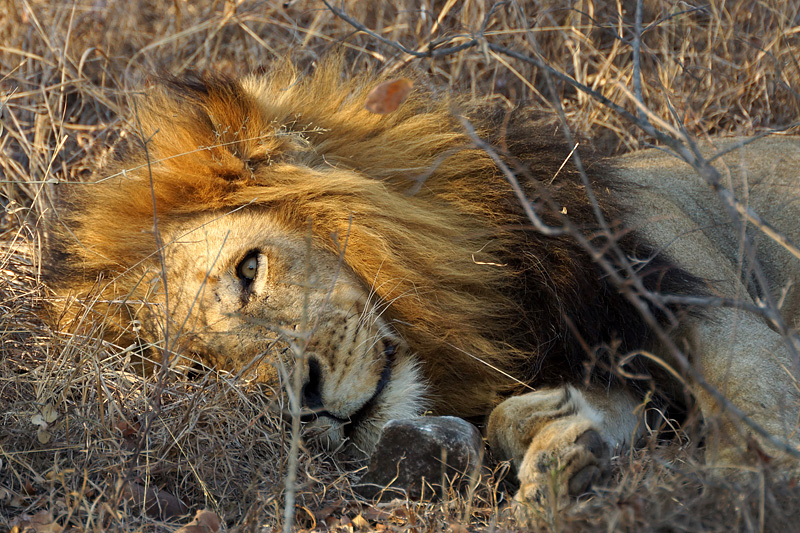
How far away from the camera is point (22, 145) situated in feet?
13.9

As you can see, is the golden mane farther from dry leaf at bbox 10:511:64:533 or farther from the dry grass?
dry leaf at bbox 10:511:64:533

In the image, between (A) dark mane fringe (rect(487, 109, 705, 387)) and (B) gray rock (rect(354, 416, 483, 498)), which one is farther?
(A) dark mane fringe (rect(487, 109, 705, 387))

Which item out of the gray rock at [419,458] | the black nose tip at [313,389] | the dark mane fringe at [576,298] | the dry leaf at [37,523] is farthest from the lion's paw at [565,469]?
the dry leaf at [37,523]

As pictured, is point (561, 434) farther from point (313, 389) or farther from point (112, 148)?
point (112, 148)

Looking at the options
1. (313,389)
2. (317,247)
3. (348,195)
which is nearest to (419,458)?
(313,389)

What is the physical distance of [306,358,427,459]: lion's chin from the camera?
7.80 ft

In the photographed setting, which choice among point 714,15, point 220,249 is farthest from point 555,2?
point 220,249

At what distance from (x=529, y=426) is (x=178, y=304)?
1.09m

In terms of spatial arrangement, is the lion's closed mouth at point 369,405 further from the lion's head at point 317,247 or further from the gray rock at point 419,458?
the gray rock at point 419,458

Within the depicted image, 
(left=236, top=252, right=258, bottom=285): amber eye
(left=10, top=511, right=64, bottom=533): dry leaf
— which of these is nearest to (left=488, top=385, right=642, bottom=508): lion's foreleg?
(left=236, top=252, right=258, bottom=285): amber eye

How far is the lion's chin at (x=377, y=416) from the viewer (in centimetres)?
238

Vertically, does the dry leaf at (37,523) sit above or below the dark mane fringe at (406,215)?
below

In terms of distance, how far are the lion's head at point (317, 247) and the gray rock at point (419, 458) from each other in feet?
0.49

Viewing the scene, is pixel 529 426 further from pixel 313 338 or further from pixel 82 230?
pixel 82 230
